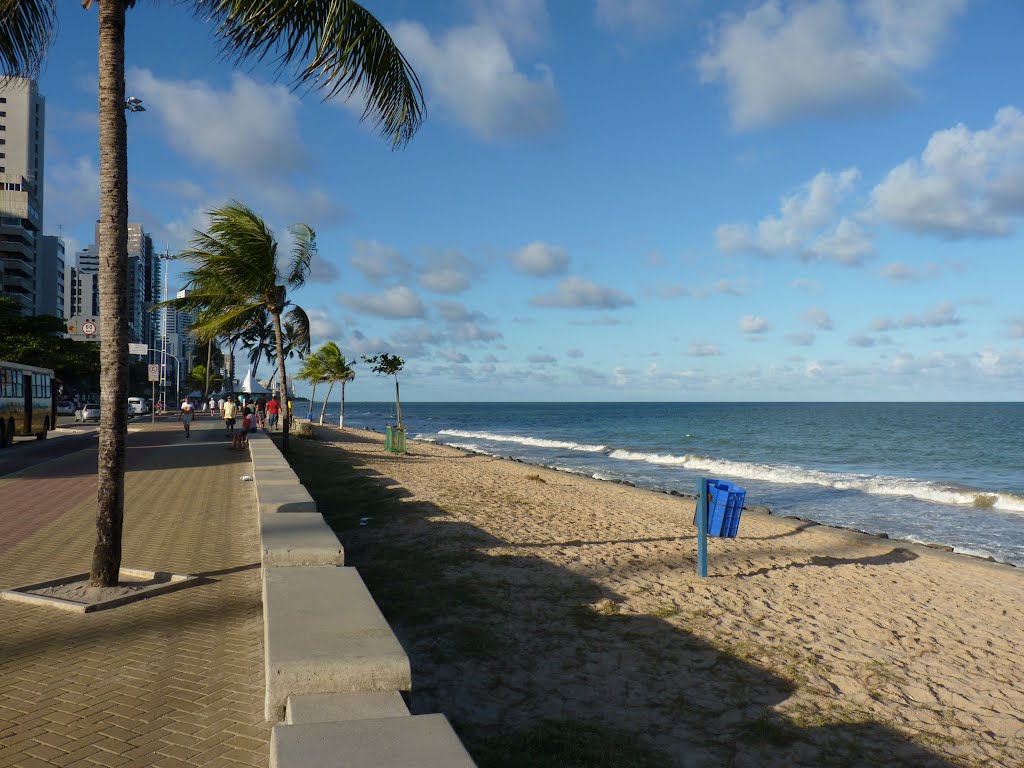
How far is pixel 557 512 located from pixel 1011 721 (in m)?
8.44

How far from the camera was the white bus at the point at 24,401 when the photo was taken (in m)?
22.9

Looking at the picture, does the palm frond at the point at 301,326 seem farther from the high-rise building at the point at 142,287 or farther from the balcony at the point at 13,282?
the high-rise building at the point at 142,287

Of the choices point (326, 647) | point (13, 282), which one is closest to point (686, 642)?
point (326, 647)

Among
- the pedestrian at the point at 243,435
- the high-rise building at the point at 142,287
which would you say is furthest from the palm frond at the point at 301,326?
the high-rise building at the point at 142,287

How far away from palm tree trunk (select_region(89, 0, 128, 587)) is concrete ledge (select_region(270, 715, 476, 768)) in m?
4.01

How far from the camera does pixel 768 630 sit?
668 cm

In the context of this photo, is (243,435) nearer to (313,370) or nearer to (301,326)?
(301,326)

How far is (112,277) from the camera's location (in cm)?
590

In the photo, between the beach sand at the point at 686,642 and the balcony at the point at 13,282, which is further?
the balcony at the point at 13,282

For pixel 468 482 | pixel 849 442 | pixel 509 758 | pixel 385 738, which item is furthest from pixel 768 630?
pixel 849 442

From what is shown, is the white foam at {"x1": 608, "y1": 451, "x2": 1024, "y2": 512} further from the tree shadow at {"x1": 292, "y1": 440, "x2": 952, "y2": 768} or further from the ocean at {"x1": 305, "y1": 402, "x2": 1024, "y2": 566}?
the tree shadow at {"x1": 292, "y1": 440, "x2": 952, "y2": 768}

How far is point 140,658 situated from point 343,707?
2.04 meters

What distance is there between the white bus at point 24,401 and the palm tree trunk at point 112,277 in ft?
68.0

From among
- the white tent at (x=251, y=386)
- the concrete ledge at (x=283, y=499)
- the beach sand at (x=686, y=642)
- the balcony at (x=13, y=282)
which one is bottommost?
the beach sand at (x=686, y=642)
